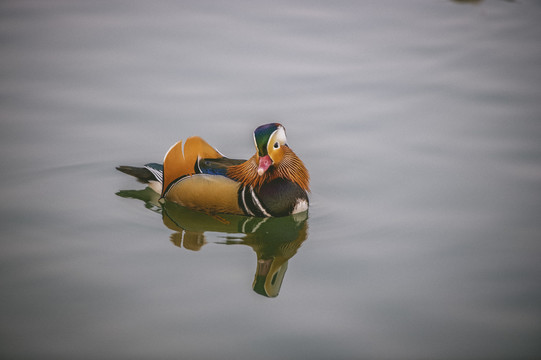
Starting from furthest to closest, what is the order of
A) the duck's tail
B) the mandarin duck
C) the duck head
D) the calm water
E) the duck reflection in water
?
the duck's tail
the mandarin duck
the duck head
the duck reflection in water
the calm water

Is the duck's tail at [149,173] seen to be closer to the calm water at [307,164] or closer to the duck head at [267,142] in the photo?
the calm water at [307,164]

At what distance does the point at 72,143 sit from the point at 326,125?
8.81 ft

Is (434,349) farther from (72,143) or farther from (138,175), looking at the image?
(72,143)

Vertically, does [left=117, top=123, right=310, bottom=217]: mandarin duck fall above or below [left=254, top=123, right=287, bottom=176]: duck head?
below

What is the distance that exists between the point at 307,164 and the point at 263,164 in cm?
112

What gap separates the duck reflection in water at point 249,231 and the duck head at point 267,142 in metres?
0.48

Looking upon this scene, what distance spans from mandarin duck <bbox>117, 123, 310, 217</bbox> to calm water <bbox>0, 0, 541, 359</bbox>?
152mm

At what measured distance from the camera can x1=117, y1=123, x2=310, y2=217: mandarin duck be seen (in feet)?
18.7

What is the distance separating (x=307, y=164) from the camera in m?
6.62

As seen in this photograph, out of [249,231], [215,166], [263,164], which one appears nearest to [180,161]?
[215,166]

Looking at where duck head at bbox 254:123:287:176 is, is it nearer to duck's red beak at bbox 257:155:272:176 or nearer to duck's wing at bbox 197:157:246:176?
duck's red beak at bbox 257:155:272:176

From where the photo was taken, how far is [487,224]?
18.3 ft

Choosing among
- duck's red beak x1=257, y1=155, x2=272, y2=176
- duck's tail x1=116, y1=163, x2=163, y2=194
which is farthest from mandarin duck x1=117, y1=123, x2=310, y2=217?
duck's tail x1=116, y1=163, x2=163, y2=194

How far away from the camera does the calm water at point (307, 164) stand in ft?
14.0
